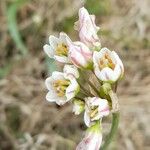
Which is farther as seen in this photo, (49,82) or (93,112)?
A: (49,82)

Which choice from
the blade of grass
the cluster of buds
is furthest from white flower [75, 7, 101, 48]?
the blade of grass

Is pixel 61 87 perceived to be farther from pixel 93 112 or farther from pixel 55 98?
pixel 93 112

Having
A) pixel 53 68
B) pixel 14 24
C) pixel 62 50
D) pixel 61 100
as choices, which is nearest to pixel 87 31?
pixel 62 50

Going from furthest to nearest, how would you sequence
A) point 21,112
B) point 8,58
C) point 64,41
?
1. point 8,58
2. point 21,112
3. point 64,41

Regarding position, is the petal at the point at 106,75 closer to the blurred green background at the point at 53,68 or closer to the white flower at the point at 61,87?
the white flower at the point at 61,87

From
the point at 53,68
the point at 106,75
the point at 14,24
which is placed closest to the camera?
the point at 106,75

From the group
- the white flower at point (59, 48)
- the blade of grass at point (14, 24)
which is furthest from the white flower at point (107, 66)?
the blade of grass at point (14, 24)

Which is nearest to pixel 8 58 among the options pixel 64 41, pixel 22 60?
pixel 22 60

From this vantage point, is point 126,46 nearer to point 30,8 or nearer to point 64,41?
point 30,8
